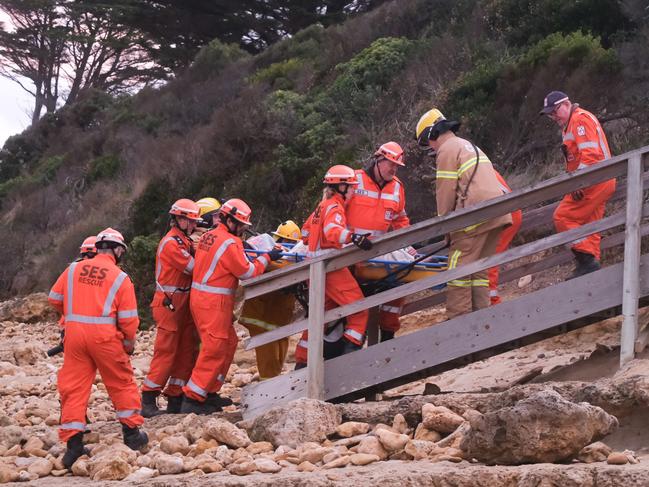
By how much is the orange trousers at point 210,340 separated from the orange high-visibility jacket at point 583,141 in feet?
9.99

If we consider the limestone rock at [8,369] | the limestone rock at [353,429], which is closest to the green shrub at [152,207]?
the limestone rock at [8,369]

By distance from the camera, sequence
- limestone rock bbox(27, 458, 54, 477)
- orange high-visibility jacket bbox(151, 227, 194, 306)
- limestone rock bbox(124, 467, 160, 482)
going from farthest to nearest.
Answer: orange high-visibility jacket bbox(151, 227, 194, 306), limestone rock bbox(27, 458, 54, 477), limestone rock bbox(124, 467, 160, 482)

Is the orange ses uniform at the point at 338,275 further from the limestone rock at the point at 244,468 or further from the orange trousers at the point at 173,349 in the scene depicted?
the limestone rock at the point at 244,468

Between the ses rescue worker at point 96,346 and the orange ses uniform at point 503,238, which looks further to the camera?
the orange ses uniform at point 503,238

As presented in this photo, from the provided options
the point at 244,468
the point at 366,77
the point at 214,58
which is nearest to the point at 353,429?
the point at 244,468

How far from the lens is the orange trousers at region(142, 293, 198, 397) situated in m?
9.23

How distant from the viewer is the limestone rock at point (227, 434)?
23.2ft

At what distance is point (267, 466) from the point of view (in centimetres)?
618

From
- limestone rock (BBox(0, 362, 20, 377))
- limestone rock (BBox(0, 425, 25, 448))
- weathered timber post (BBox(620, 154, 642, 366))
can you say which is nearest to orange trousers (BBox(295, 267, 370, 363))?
weathered timber post (BBox(620, 154, 642, 366))

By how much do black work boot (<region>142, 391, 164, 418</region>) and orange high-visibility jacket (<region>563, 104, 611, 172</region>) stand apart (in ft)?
13.3

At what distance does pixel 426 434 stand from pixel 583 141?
3192 mm

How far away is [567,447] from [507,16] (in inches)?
595

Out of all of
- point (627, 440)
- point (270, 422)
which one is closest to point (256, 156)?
point (270, 422)

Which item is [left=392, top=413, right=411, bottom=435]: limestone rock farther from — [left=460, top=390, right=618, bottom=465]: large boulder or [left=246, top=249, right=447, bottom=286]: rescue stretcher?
[left=246, top=249, right=447, bottom=286]: rescue stretcher
